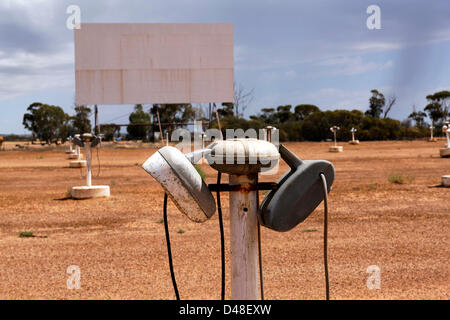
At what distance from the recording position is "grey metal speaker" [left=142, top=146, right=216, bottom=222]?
5.50 feet

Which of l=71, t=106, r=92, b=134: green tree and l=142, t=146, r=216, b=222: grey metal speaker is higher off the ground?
l=71, t=106, r=92, b=134: green tree

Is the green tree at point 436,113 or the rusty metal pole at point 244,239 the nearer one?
the rusty metal pole at point 244,239

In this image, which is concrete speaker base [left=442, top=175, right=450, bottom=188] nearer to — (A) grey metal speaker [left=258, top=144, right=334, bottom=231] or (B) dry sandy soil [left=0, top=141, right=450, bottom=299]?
(B) dry sandy soil [left=0, top=141, right=450, bottom=299]

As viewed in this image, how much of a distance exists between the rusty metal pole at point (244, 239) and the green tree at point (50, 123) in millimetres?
70450

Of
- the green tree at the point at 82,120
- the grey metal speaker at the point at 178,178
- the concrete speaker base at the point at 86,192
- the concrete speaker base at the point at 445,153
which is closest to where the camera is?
the grey metal speaker at the point at 178,178

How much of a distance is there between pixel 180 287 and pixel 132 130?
56.5 metres

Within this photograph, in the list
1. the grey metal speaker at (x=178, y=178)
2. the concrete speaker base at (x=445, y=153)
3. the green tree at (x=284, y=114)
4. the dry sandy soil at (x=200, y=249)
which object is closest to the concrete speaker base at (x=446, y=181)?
the dry sandy soil at (x=200, y=249)

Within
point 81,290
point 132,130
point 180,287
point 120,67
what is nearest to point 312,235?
point 180,287

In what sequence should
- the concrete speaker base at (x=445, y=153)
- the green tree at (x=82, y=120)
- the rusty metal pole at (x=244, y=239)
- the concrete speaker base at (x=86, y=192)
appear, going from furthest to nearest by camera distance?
the green tree at (x=82, y=120) → the concrete speaker base at (x=445, y=153) → the concrete speaker base at (x=86, y=192) → the rusty metal pole at (x=244, y=239)

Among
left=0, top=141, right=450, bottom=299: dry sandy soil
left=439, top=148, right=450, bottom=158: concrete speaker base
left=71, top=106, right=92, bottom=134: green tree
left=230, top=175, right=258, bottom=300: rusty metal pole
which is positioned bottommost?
left=0, top=141, right=450, bottom=299: dry sandy soil

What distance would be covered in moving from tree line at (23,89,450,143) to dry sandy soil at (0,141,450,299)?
24359 millimetres

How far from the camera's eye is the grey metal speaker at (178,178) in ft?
5.50

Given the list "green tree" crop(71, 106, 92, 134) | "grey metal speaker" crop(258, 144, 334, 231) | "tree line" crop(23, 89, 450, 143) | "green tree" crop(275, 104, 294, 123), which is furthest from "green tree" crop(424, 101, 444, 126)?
"grey metal speaker" crop(258, 144, 334, 231)

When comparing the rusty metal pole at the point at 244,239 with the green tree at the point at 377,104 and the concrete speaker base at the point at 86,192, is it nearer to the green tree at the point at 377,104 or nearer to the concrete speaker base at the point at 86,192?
the concrete speaker base at the point at 86,192
